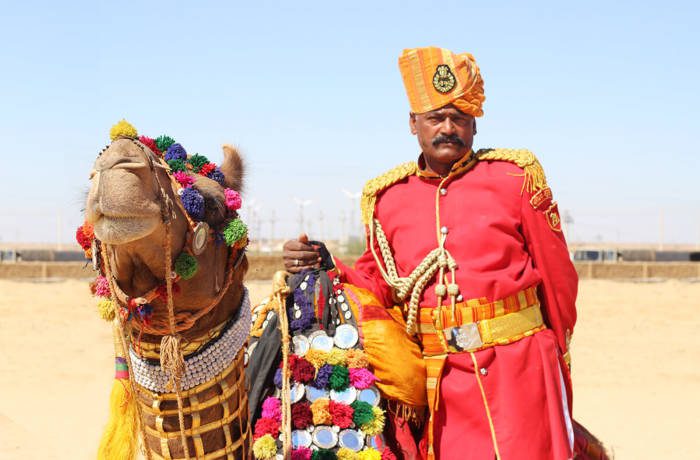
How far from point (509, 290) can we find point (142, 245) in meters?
1.89

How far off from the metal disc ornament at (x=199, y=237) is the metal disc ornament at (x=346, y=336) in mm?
1251

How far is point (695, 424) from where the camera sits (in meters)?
9.46

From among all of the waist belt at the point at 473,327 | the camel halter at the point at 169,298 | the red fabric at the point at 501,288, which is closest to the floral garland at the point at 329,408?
the waist belt at the point at 473,327

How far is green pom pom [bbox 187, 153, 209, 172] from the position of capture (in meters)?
2.51

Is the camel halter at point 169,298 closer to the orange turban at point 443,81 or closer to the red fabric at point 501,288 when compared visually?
the red fabric at point 501,288

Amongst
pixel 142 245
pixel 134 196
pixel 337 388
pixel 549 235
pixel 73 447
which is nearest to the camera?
pixel 134 196

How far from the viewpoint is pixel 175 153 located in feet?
7.88

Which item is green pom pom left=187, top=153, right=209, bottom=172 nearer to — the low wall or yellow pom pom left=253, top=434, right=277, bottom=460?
yellow pom pom left=253, top=434, right=277, bottom=460

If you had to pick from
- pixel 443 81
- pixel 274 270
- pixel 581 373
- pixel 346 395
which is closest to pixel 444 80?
pixel 443 81

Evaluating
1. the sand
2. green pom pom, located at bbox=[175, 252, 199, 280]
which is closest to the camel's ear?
green pom pom, located at bbox=[175, 252, 199, 280]

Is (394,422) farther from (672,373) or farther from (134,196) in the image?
(672,373)

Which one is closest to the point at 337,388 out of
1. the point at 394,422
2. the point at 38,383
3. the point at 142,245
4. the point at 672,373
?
the point at 394,422

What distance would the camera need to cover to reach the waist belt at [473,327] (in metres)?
3.45

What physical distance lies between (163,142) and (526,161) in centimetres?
189
